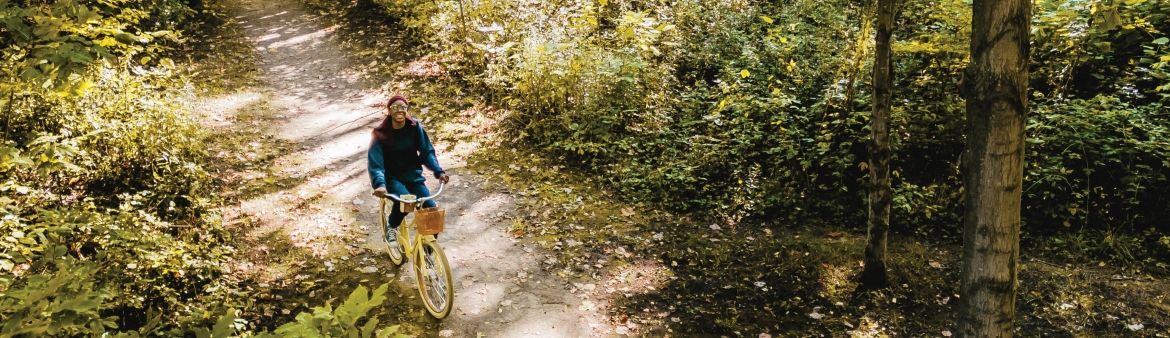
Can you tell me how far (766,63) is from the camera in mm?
10633

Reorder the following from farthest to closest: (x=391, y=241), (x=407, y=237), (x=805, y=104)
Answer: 1. (x=805, y=104)
2. (x=391, y=241)
3. (x=407, y=237)

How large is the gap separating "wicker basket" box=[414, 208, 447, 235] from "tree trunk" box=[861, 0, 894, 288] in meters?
4.28

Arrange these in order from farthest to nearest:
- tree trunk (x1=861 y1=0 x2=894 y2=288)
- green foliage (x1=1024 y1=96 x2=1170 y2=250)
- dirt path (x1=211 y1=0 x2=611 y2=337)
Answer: green foliage (x1=1024 y1=96 x2=1170 y2=250) < dirt path (x1=211 y1=0 x2=611 y2=337) < tree trunk (x1=861 y1=0 x2=894 y2=288)

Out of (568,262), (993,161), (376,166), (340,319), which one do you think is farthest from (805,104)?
(340,319)

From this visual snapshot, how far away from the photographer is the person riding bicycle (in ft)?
20.1

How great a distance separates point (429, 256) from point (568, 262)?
1944mm

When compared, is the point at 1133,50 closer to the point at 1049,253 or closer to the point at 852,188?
the point at 1049,253

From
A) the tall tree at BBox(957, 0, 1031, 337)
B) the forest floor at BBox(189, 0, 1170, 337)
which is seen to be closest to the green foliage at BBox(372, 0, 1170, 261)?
the forest floor at BBox(189, 0, 1170, 337)

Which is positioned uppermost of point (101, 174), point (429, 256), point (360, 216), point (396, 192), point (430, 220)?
point (101, 174)

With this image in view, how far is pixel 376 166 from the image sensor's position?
6.08 meters

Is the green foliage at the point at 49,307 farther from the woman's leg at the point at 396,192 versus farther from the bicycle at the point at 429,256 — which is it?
the woman's leg at the point at 396,192

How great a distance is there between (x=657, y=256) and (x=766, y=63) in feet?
15.5

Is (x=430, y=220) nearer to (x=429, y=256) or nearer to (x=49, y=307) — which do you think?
(x=429, y=256)

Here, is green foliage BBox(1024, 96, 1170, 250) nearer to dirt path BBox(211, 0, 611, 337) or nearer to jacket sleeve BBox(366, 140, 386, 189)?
dirt path BBox(211, 0, 611, 337)
